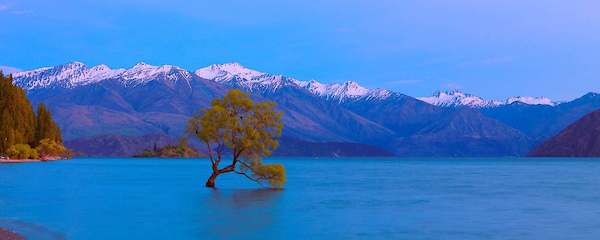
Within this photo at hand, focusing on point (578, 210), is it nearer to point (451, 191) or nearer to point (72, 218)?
point (451, 191)

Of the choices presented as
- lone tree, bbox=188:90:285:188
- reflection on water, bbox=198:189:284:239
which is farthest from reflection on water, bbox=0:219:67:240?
lone tree, bbox=188:90:285:188

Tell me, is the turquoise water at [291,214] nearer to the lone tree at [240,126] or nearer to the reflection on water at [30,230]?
the reflection on water at [30,230]

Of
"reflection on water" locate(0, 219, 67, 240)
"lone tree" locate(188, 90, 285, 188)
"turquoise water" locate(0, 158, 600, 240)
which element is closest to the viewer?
"reflection on water" locate(0, 219, 67, 240)

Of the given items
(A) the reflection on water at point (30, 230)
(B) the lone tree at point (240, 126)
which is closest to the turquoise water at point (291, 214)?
(A) the reflection on water at point (30, 230)

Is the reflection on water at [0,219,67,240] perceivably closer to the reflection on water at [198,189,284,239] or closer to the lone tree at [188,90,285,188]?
the reflection on water at [198,189,284,239]

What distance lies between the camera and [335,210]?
2790 inches

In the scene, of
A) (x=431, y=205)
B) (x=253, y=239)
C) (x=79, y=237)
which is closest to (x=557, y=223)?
(x=431, y=205)

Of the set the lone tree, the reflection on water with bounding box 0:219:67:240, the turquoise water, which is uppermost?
the lone tree

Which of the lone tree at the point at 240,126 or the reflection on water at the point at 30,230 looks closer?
the reflection on water at the point at 30,230

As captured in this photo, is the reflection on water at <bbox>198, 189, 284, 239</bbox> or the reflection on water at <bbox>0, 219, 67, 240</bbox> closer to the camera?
the reflection on water at <bbox>0, 219, 67, 240</bbox>

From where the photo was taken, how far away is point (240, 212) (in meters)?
65.9

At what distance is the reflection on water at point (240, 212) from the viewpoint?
175ft

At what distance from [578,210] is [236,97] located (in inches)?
1565

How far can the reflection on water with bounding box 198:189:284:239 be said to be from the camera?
53.2 metres
